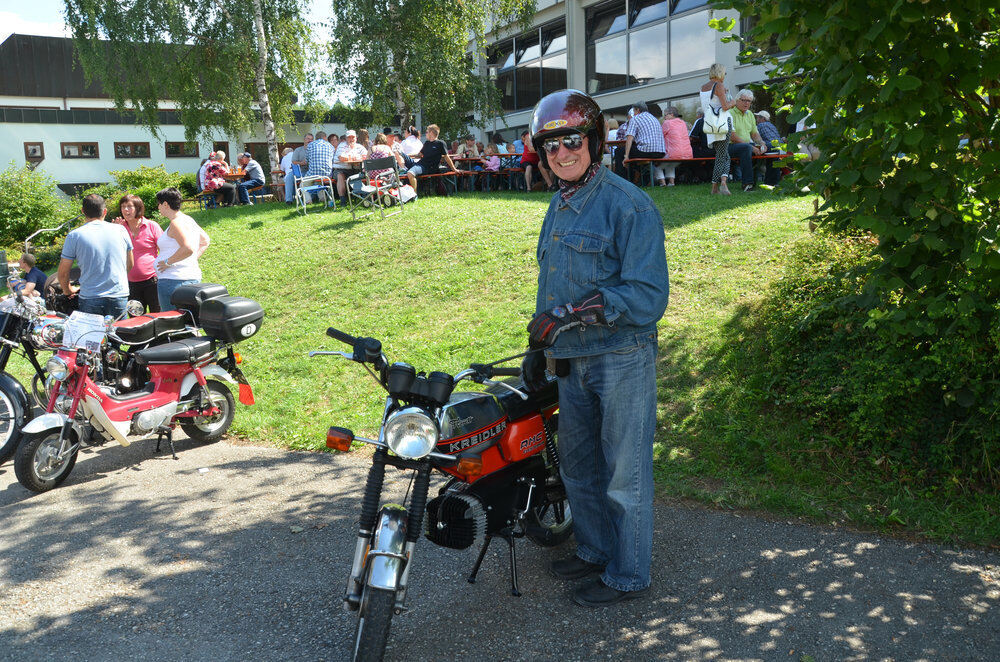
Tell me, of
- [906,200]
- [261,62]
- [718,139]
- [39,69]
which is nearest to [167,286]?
[906,200]

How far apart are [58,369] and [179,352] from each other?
Result: 791 millimetres

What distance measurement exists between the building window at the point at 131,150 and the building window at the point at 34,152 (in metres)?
3.77

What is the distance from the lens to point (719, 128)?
11.7 m

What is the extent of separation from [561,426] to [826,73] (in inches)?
73.9

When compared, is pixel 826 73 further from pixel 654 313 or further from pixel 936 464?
pixel 936 464

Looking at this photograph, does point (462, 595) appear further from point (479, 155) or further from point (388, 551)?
point (479, 155)

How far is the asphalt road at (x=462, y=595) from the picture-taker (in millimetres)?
3162

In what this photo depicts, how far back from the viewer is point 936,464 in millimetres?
4430

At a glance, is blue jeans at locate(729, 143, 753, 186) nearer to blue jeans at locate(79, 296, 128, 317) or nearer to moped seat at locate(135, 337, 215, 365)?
moped seat at locate(135, 337, 215, 365)

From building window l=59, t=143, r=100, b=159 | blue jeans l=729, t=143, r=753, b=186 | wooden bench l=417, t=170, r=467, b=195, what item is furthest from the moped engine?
building window l=59, t=143, r=100, b=159

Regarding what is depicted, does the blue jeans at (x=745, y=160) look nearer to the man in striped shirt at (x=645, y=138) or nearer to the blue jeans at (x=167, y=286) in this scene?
the man in striped shirt at (x=645, y=138)

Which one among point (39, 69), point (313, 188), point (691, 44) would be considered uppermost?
point (39, 69)

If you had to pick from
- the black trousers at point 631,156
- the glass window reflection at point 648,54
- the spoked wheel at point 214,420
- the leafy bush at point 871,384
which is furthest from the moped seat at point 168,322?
the glass window reflection at point 648,54

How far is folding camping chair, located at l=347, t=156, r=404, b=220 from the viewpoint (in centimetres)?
1344
